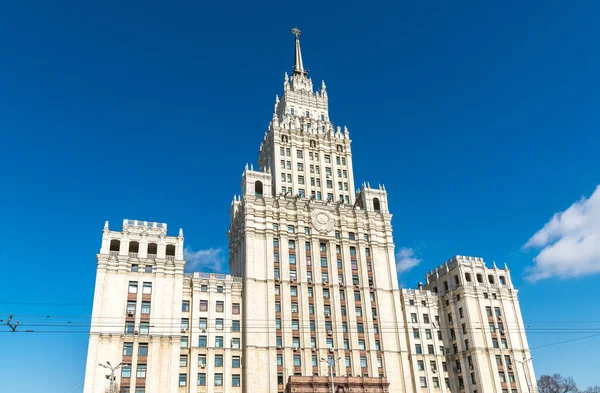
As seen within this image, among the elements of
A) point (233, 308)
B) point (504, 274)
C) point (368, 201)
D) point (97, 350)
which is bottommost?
point (97, 350)

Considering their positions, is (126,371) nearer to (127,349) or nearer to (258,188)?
(127,349)

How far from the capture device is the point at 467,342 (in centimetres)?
9856

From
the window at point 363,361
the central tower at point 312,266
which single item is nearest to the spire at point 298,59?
the central tower at point 312,266

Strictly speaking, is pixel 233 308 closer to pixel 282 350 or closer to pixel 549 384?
pixel 282 350

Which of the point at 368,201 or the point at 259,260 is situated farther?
the point at 368,201

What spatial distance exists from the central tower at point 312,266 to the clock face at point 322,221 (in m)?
0.20

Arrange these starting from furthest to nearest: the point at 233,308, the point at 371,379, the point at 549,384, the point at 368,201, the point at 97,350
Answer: the point at 549,384 < the point at 368,201 < the point at 233,308 < the point at 371,379 < the point at 97,350

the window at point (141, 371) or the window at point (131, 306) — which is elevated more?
the window at point (131, 306)

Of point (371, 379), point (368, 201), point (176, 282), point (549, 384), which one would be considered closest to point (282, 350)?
point (371, 379)

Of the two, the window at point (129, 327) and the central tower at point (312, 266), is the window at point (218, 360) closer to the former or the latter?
the central tower at point (312, 266)

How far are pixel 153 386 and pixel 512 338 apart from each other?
6718 cm

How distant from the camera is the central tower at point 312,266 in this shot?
86.9 metres

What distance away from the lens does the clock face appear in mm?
100562

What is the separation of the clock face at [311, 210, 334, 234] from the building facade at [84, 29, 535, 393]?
0.23 m
